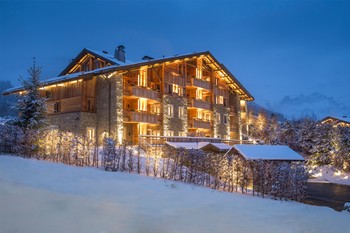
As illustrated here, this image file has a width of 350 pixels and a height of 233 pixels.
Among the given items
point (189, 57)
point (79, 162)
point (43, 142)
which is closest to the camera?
point (79, 162)

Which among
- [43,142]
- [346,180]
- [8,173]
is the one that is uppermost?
[43,142]

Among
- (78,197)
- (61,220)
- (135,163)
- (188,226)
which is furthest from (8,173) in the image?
(188,226)

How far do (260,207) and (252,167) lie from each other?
3554 mm

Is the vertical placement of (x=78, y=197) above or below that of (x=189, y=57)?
below

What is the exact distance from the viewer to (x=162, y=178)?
1441 cm

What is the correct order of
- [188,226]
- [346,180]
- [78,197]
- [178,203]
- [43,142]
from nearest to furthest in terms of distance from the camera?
[188,226], [78,197], [178,203], [43,142], [346,180]

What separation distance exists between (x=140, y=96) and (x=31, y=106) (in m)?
13.0

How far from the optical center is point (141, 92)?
3170 cm

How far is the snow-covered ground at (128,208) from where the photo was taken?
300 inches

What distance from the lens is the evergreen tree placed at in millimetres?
19922

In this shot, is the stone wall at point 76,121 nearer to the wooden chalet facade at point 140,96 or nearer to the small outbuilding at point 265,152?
the wooden chalet facade at point 140,96

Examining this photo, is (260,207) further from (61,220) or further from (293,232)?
(61,220)

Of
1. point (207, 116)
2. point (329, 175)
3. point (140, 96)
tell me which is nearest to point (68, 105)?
point (140, 96)

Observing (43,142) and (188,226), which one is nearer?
(188,226)
